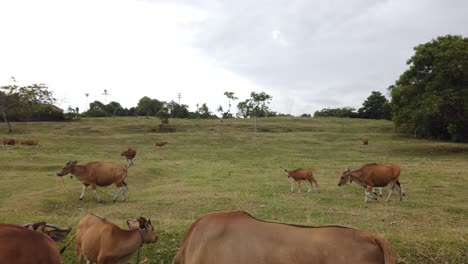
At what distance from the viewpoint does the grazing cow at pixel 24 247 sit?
3758 mm

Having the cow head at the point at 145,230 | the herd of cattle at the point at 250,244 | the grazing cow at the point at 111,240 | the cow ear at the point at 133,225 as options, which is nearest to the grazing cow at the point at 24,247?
the herd of cattle at the point at 250,244

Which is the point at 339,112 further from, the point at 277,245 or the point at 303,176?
the point at 277,245

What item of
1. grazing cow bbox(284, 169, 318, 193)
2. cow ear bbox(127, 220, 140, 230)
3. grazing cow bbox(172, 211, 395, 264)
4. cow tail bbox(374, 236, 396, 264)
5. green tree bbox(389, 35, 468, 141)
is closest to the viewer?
grazing cow bbox(172, 211, 395, 264)

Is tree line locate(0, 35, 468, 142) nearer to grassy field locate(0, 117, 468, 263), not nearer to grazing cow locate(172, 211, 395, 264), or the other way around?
grassy field locate(0, 117, 468, 263)

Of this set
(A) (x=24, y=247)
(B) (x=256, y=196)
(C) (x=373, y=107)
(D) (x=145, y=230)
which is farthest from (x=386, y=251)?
(C) (x=373, y=107)

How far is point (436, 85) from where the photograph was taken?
113 ft

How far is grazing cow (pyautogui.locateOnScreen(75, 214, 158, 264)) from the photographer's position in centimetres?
609

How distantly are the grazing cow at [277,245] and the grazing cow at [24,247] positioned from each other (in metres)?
1.60

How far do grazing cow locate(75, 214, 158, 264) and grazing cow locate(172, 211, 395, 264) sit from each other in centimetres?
296

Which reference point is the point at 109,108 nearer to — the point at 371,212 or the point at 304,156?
the point at 304,156

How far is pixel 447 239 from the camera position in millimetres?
7387

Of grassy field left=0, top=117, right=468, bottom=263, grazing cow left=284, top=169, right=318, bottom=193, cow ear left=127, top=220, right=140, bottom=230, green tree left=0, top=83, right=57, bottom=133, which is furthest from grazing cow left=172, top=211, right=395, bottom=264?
green tree left=0, top=83, right=57, bottom=133

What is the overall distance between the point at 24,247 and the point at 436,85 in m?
37.4

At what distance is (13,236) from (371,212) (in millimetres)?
12081
